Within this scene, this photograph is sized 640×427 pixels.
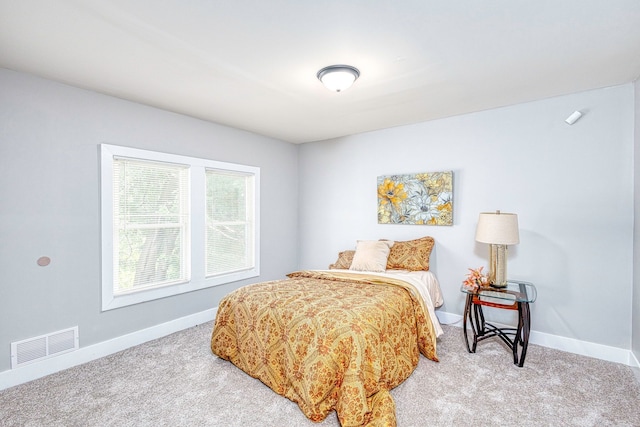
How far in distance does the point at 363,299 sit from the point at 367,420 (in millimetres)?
818

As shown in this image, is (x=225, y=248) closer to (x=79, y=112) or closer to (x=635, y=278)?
(x=79, y=112)

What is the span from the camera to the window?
2.96 m

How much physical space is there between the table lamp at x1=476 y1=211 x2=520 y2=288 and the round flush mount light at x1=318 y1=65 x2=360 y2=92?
5.72 feet

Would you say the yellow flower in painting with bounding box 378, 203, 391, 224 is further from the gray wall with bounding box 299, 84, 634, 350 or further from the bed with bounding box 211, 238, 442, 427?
the bed with bounding box 211, 238, 442, 427

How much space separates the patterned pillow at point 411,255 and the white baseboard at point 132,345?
4.05ft

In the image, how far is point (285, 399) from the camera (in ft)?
7.04

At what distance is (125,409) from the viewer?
6.73 feet

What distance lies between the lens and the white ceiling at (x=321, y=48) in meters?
1.67

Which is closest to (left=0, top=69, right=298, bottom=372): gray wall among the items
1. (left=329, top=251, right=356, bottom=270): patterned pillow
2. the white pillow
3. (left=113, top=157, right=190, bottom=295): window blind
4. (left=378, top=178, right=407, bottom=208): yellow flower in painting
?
(left=113, top=157, right=190, bottom=295): window blind

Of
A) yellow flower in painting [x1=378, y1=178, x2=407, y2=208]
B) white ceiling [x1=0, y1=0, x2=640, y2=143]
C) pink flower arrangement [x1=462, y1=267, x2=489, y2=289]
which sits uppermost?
white ceiling [x1=0, y1=0, x2=640, y2=143]

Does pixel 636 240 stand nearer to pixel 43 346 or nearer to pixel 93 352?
pixel 93 352

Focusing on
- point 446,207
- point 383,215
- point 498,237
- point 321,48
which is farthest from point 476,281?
point 321,48

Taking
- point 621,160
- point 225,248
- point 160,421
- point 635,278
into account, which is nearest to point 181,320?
point 225,248

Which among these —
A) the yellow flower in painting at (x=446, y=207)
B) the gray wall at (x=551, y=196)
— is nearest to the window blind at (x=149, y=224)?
the gray wall at (x=551, y=196)
